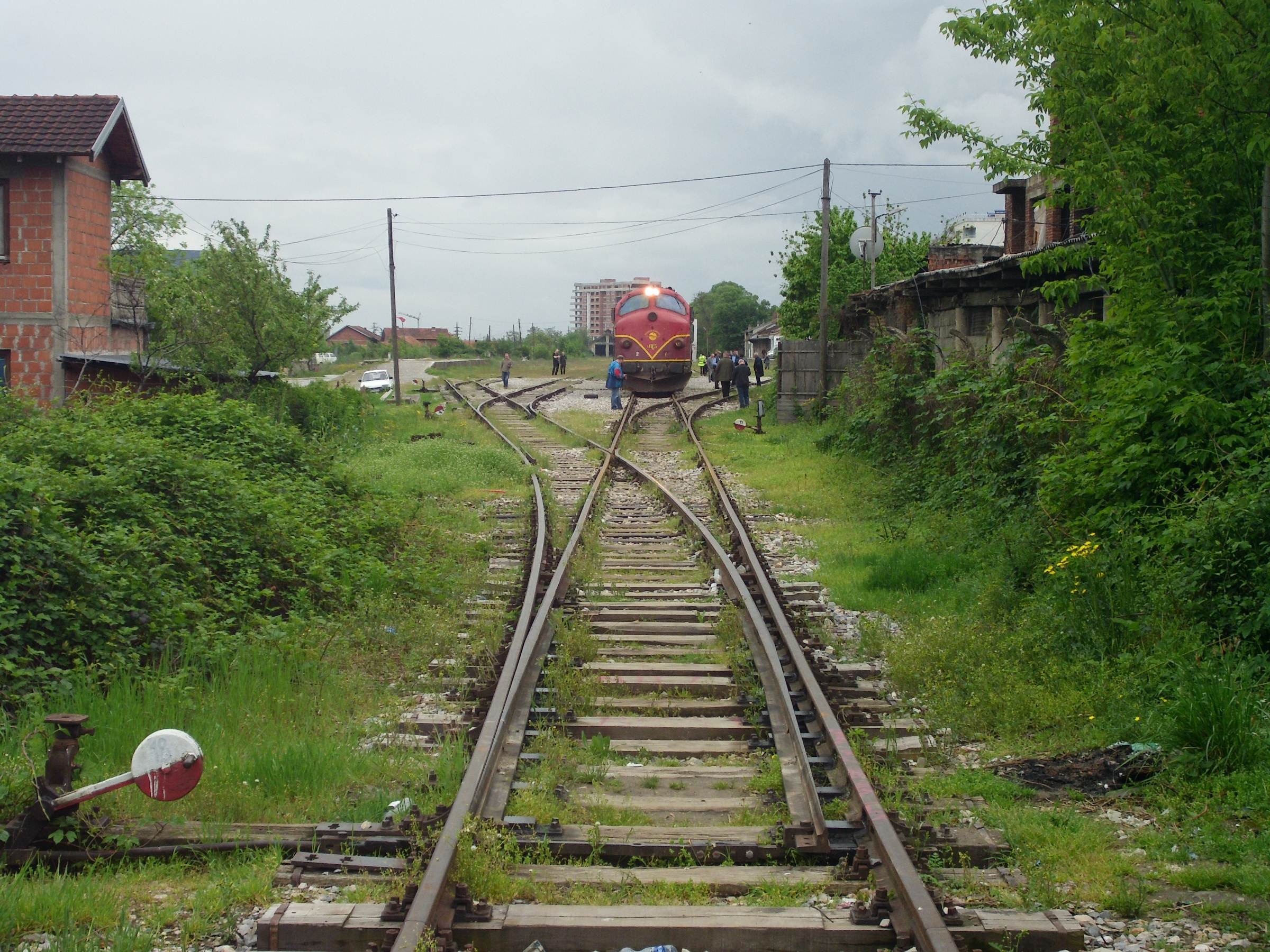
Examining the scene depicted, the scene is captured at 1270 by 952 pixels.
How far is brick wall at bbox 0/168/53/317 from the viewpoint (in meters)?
18.7

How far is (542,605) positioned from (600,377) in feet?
145

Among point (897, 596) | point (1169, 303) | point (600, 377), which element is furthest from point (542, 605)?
point (600, 377)

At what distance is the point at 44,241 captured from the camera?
61.4 feet

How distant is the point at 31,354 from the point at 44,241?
2.05 metres

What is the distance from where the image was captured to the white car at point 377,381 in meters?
47.7

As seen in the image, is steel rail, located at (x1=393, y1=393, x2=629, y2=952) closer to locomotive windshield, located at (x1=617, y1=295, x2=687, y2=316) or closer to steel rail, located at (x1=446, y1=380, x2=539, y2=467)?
steel rail, located at (x1=446, y1=380, x2=539, y2=467)

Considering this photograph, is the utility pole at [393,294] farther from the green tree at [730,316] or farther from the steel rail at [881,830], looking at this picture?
the green tree at [730,316]

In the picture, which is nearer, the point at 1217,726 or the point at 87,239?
the point at 1217,726

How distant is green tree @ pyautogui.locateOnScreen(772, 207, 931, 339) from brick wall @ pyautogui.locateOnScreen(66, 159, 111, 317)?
1884 centimetres

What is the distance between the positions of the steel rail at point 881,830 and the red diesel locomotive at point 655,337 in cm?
2175

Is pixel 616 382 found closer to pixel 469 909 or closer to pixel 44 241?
pixel 44 241

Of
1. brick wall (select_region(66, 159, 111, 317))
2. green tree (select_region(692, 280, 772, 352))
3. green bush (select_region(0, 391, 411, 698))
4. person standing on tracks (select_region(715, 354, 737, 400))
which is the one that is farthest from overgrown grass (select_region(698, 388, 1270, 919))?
green tree (select_region(692, 280, 772, 352))

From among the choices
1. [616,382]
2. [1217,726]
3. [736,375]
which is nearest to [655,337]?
[616,382]

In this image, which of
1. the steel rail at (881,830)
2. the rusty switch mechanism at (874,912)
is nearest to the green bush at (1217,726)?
the steel rail at (881,830)
